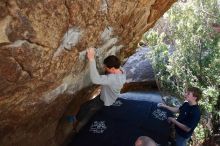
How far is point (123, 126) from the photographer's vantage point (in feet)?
24.9

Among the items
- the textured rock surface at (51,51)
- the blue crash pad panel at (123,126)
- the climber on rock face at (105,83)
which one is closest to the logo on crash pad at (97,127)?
the blue crash pad panel at (123,126)

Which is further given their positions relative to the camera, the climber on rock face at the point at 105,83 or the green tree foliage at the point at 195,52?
the green tree foliage at the point at 195,52

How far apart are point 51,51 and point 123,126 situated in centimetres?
280

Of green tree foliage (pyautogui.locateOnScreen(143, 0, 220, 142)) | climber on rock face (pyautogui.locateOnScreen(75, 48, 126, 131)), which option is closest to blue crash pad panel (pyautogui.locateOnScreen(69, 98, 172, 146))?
climber on rock face (pyautogui.locateOnScreen(75, 48, 126, 131))

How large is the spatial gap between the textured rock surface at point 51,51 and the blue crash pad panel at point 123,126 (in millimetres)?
578

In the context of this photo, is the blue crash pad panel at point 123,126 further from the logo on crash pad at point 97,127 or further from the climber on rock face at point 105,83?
the climber on rock face at point 105,83

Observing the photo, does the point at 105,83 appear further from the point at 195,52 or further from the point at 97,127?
the point at 195,52

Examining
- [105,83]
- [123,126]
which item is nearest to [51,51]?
[105,83]

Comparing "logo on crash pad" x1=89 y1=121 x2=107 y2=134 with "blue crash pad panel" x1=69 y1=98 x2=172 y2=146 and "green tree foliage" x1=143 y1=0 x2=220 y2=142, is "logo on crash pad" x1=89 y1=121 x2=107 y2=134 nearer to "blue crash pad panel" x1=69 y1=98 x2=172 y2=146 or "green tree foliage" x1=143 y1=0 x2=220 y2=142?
"blue crash pad panel" x1=69 y1=98 x2=172 y2=146

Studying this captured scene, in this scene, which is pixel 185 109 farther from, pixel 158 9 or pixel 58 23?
pixel 58 23

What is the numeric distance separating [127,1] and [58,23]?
1638mm

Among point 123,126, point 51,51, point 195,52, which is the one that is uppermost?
point 51,51

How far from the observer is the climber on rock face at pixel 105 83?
625cm

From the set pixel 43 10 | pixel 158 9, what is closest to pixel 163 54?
pixel 158 9
